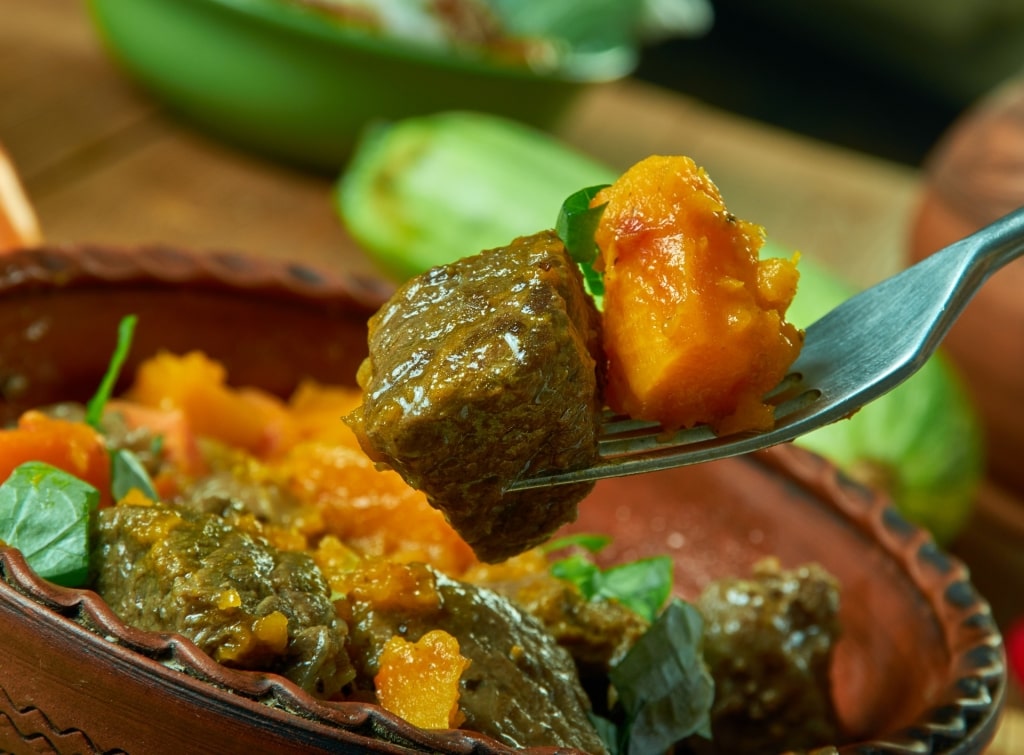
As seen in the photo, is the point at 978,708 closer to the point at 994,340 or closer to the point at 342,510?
the point at 342,510

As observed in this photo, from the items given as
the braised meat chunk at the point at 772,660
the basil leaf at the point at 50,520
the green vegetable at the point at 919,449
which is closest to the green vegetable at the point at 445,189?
the green vegetable at the point at 919,449

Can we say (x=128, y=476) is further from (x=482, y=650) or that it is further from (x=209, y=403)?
(x=482, y=650)

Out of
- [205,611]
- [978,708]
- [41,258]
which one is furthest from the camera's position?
[41,258]

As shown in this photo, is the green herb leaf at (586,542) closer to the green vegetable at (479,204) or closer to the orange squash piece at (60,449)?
the orange squash piece at (60,449)

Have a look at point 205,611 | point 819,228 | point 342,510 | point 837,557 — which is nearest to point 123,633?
point 205,611

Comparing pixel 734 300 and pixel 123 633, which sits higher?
pixel 734 300

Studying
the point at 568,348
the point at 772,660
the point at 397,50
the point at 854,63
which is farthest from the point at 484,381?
the point at 854,63

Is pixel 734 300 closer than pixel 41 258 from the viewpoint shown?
Yes

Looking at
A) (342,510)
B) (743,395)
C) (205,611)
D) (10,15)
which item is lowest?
(10,15)

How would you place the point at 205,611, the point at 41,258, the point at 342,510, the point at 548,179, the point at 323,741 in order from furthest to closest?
1. the point at 548,179
2. the point at 41,258
3. the point at 342,510
4. the point at 205,611
5. the point at 323,741
